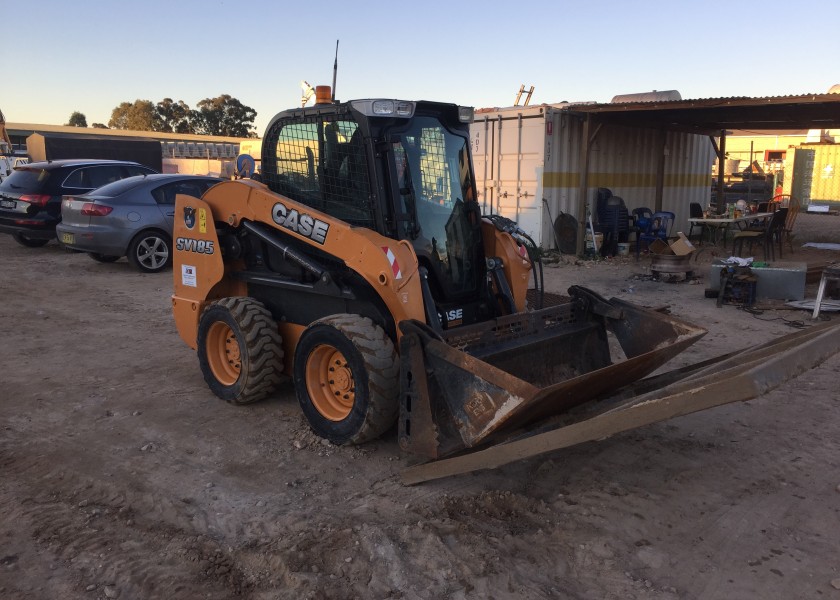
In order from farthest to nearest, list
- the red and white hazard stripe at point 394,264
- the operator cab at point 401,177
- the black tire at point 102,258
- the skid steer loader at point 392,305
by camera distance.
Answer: the black tire at point 102,258, the operator cab at point 401,177, the red and white hazard stripe at point 394,264, the skid steer loader at point 392,305

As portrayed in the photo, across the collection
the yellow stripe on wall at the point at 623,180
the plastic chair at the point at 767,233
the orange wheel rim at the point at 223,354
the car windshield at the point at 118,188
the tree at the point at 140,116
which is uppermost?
the tree at the point at 140,116

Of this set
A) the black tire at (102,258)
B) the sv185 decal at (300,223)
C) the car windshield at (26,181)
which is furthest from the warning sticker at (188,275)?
the car windshield at (26,181)

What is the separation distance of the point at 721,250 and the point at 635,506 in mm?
12696

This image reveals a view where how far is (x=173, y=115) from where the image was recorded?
6159cm

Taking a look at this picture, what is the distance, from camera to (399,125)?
453 centimetres

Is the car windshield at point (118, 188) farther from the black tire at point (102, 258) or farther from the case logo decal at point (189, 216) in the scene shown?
the case logo decal at point (189, 216)

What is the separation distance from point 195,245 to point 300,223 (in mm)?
1336

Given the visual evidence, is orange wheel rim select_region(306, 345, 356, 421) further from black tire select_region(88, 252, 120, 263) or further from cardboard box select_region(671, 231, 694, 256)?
black tire select_region(88, 252, 120, 263)

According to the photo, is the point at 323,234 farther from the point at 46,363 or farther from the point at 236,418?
the point at 46,363

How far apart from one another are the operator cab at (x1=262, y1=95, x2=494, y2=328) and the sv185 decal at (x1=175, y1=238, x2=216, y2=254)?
71cm

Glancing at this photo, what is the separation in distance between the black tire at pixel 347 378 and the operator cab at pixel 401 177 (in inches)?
23.4

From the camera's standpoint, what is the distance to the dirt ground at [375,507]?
3129 millimetres

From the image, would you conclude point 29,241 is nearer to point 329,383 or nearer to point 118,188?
point 118,188

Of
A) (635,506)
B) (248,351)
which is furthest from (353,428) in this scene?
(635,506)
